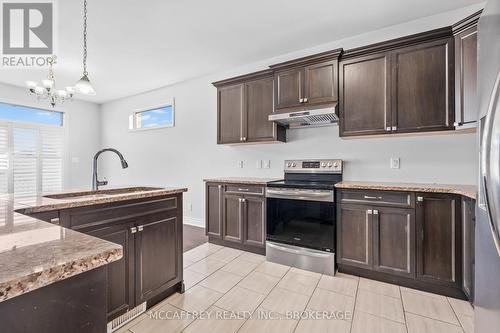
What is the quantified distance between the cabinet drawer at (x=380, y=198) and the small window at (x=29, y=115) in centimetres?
615

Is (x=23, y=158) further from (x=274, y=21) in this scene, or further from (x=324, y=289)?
(x=324, y=289)

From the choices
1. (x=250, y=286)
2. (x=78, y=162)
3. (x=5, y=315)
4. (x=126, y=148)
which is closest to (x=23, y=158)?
(x=78, y=162)

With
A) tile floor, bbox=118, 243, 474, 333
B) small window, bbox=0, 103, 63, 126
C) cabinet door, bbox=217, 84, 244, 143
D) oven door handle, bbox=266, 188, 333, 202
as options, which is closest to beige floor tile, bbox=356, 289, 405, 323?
tile floor, bbox=118, 243, 474, 333

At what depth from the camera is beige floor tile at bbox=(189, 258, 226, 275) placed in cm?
254

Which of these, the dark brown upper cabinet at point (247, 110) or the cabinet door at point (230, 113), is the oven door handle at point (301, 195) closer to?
the dark brown upper cabinet at point (247, 110)

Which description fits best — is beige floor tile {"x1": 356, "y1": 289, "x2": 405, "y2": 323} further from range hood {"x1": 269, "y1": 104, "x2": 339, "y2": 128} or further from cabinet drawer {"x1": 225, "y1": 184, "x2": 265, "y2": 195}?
range hood {"x1": 269, "y1": 104, "x2": 339, "y2": 128}

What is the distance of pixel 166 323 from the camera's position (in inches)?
66.9

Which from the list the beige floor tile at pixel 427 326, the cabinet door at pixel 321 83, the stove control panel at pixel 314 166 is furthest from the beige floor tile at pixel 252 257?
the cabinet door at pixel 321 83

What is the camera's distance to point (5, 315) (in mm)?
464

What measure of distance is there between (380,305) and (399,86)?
206cm

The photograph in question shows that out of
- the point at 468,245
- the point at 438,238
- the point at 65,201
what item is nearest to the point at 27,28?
the point at 65,201

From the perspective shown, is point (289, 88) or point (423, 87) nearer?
point (423, 87)

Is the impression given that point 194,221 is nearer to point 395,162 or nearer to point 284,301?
point 284,301

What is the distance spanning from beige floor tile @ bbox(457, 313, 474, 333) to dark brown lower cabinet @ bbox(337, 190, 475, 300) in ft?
0.60
